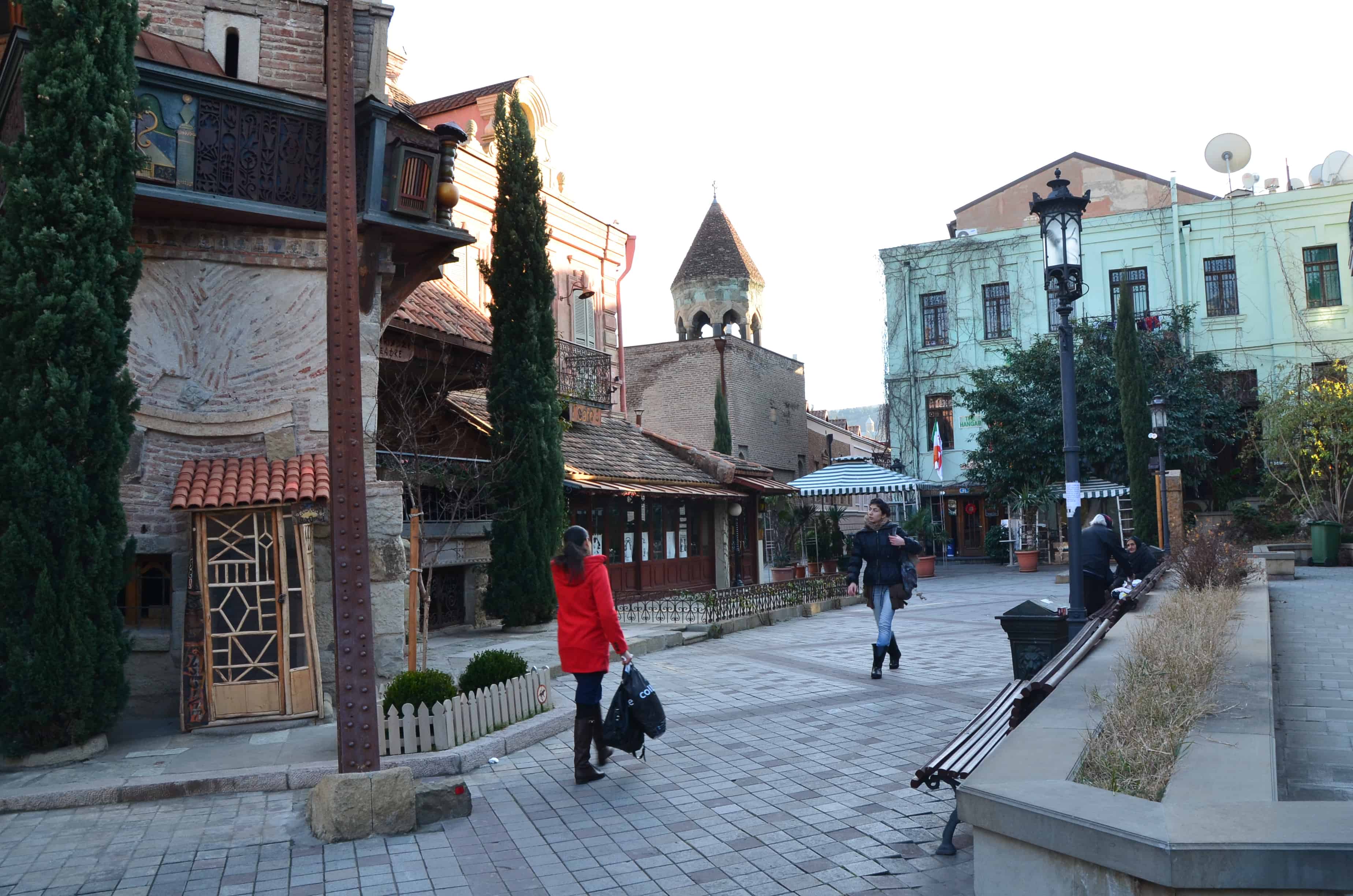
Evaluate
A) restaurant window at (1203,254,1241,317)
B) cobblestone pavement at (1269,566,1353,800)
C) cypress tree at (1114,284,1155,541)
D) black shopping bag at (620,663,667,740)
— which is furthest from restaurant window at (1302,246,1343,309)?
black shopping bag at (620,663,667,740)

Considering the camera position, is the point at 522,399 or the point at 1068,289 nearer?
the point at 1068,289

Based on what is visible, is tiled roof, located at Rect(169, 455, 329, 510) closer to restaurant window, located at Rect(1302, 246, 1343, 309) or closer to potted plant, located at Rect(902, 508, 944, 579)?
potted plant, located at Rect(902, 508, 944, 579)

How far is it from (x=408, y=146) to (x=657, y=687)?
19.5 feet

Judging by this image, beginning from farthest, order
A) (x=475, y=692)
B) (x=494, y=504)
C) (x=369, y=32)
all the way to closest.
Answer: (x=494, y=504)
(x=369, y=32)
(x=475, y=692)

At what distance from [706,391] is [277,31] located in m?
27.1

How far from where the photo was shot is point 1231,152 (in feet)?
116

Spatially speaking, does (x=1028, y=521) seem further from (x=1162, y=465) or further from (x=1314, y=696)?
(x=1314, y=696)

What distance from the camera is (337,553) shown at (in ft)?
19.8

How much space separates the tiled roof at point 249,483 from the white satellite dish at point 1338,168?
1386 inches

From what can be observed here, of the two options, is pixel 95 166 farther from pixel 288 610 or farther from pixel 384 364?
pixel 384 364

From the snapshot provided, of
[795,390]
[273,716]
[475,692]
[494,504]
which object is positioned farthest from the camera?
[795,390]

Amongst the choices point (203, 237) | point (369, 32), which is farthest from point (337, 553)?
point (369, 32)

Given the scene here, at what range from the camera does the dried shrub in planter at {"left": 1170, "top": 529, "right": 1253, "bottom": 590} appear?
1201cm

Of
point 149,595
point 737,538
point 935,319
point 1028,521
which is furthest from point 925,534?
point 149,595
